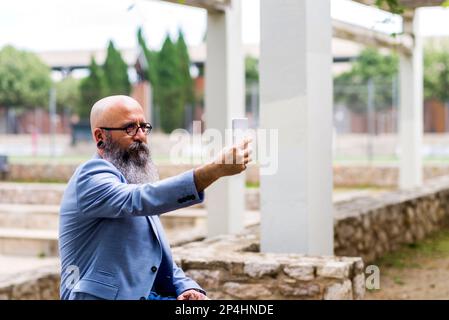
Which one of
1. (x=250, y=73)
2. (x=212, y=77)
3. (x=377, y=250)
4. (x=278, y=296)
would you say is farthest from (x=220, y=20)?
(x=250, y=73)

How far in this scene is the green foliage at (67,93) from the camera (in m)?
49.0

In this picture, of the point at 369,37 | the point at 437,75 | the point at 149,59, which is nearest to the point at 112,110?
the point at 369,37

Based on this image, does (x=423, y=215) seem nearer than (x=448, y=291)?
No

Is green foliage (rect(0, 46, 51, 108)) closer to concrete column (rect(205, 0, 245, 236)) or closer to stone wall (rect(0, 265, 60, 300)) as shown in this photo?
concrete column (rect(205, 0, 245, 236))

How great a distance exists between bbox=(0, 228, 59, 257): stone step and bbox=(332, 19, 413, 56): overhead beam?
211 inches

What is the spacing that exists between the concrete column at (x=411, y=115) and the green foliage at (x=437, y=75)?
29.0 metres

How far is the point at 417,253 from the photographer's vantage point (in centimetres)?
1073

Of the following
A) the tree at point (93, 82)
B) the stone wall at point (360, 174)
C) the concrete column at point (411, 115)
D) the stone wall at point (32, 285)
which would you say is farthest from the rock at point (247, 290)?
the tree at point (93, 82)

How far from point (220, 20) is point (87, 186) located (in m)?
6.62

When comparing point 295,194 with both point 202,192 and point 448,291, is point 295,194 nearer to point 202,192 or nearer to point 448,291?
point 448,291
